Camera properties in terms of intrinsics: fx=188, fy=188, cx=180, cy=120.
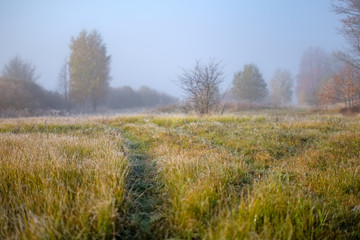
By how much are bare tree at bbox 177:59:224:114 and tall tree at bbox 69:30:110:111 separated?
775 inches

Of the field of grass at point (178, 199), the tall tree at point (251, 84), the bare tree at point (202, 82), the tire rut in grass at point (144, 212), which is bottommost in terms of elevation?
the tire rut in grass at point (144, 212)

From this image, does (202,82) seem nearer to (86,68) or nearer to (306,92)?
(86,68)

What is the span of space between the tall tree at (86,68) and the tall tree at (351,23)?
2783 centimetres

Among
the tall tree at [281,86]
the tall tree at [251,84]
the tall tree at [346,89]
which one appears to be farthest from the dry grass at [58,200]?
the tall tree at [281,86]

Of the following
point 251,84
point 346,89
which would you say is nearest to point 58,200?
point 346,89

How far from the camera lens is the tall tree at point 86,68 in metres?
27.8

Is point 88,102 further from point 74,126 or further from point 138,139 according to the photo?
point 138,139

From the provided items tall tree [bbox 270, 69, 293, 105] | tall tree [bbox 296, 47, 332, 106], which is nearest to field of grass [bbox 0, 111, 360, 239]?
tall tree [bbox 270, 69, 293, 105]

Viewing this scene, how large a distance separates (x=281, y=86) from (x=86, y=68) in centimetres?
4276

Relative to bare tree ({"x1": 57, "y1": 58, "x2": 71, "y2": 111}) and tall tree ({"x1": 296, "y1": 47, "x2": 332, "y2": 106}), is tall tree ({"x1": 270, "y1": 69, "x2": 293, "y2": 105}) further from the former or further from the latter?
bare tree ({"x1": 57, "y1": 58, "x2": 71, "y2": 111})

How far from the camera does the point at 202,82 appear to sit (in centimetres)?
1345

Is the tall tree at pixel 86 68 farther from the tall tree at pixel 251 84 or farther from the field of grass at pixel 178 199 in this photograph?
the field of grass at pixel 178 199

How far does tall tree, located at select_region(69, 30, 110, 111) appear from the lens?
91.2 ft

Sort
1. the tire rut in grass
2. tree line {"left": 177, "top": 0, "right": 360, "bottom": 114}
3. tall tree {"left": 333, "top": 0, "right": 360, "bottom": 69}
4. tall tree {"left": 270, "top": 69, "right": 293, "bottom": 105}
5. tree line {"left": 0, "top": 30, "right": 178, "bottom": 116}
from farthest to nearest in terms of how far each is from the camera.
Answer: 1. tall tree {"left": 270, "top": 69, "right": 293, "bottom": 105}
2. tree line {"left": 0, "top": 30, "right": 178, "bottom": 116}
3. tree line {"left": 177, "top": 0, "right": 360, "bottom": 114}
4. tall tree {"left": 333, "top": 0, "right": 360, "bottom": 69}
5. the tire rut in grass
